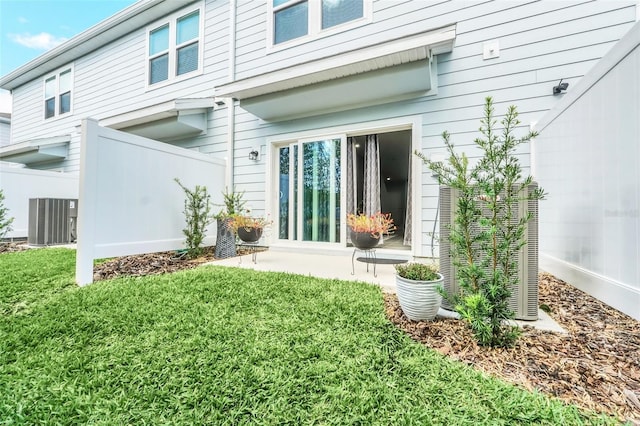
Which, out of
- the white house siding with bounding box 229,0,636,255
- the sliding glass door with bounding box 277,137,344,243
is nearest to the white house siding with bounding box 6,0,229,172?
the sliding glass door with bounding box 277,137,344,243

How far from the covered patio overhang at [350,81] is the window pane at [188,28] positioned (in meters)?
2.85

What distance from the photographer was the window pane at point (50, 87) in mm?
8570

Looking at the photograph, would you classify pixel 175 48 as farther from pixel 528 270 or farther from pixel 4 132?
pixel 4 132

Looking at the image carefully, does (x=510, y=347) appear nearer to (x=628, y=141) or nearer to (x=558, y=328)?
(x=558, y=328)

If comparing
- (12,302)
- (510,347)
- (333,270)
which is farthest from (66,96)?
(510,347)

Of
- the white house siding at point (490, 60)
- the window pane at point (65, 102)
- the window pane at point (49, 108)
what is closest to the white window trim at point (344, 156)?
the white house siding at point (490, 60)

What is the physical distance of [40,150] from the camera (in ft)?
24.7

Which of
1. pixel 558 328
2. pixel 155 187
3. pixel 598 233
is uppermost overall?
pixel 155 187

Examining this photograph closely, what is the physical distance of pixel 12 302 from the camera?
8.30ft

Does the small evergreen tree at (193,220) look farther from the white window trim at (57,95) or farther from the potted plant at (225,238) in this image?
the white window trim at (57,95)

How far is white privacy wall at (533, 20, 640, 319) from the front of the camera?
190 cm

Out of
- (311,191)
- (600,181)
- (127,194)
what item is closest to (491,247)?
(600,181)

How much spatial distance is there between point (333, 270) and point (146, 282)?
7.20 feet

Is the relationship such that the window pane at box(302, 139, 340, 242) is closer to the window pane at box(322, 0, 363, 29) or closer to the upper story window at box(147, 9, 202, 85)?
the window pane at box(322, 0, 363, 29)
